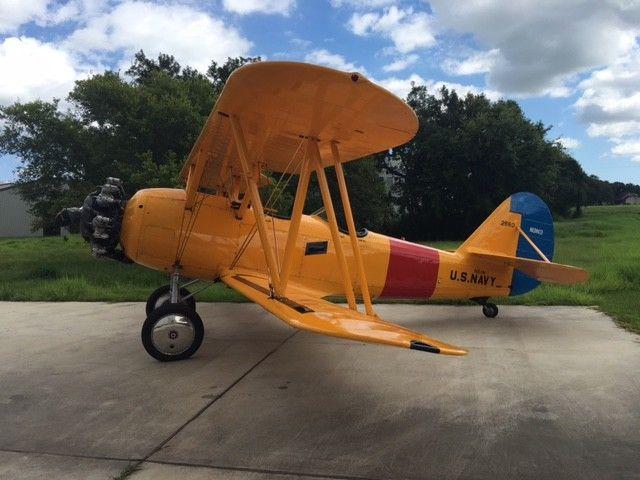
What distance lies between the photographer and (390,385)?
4730 millimetres

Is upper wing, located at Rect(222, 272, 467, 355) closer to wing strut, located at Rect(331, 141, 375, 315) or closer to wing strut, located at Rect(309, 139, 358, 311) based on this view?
wing strut, located at Rect(309, 139, 358, 311)

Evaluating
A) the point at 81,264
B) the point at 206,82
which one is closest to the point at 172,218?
the point at 81,264

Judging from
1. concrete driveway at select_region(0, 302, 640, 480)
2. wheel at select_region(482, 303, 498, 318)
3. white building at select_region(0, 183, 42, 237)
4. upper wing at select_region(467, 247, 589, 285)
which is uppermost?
upper wing at select_region(467, 247, 589, 285)

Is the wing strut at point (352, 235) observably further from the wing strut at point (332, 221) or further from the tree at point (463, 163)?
the tree at point (463, 163)

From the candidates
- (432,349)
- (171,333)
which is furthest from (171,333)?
(432,349)

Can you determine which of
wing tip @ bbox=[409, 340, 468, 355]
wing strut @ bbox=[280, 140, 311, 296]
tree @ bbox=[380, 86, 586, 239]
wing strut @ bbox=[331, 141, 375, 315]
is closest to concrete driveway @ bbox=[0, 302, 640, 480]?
wing tip @ bbox=[409, 340, 468, 355]

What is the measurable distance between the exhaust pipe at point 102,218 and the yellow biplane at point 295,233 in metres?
0.02

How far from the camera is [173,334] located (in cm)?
549

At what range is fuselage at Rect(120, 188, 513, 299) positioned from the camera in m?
6.20

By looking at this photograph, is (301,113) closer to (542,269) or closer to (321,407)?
(321,407)

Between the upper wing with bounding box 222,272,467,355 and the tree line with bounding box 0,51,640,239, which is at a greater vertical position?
the tree line with bounding box 0,51,640,239

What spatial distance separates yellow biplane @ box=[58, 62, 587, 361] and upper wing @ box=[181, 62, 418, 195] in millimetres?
14

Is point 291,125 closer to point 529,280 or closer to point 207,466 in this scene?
point 207,466

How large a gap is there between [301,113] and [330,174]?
23.0 m
